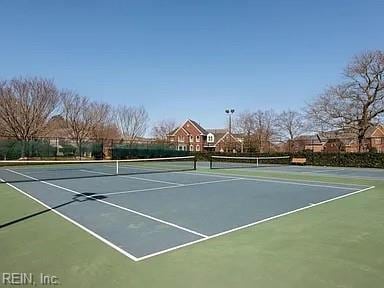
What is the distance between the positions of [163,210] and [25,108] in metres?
32.1

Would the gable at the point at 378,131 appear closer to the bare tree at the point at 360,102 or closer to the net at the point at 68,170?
the bare tree at the point at 360,102

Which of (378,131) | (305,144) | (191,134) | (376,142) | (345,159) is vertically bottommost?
(345,159)

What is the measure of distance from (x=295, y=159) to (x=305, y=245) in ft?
90.1

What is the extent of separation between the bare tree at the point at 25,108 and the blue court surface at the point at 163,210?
26064mm

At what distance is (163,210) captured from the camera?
7.51 meters

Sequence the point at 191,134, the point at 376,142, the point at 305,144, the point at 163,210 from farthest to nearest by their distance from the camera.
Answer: the point at 191,134 → the point at 305,144 → the point at 376,142 → the point at 163,210

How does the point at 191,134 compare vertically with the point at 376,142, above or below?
above

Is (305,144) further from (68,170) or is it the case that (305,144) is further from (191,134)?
(191,134)

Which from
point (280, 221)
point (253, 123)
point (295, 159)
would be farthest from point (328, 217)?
point (253, 123)

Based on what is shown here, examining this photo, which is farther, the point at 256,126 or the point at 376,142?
the point at 256,126

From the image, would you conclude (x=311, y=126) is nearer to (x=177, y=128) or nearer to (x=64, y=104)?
(x=64, y=104)

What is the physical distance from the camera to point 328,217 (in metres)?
A: 6.93

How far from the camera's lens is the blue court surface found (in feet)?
17.2

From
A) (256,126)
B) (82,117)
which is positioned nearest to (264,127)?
(256,126)
